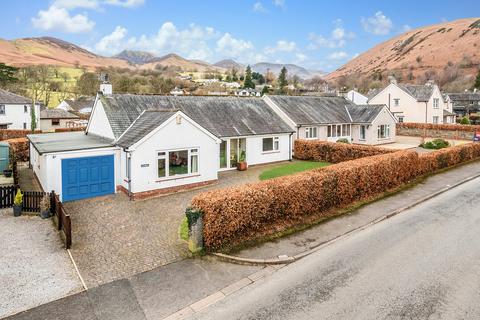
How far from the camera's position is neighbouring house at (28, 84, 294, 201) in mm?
18516

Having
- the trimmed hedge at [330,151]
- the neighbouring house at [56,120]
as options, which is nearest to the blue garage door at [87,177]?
the trimmed hedge at [330,151]

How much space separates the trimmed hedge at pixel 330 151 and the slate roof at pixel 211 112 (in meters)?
2.36

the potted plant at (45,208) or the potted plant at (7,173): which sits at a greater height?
the potted plant at (7,173)

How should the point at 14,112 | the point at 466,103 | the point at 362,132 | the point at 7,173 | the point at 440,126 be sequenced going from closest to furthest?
the point at 7,173 → the point at 362,132 → the point at 440,126 → the point at 14,112 → the point at 466,103

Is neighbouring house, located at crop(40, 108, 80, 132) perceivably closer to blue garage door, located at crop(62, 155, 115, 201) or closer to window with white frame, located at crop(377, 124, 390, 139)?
blue garage door, located at crop(62, 155, 115, 201)

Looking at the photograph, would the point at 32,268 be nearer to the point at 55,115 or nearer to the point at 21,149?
the point at 21,149

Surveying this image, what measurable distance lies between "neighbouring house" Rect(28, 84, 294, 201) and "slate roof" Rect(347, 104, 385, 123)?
18.2 meters

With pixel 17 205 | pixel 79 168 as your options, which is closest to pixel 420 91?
pixel 79 168

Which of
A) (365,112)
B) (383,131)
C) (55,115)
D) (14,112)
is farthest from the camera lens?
(55,115)

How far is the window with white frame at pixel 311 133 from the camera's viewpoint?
115 ft

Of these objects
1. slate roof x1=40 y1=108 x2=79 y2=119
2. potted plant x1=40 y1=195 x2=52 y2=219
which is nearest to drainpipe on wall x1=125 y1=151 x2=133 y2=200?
potted plant x1=40 y1=195 x2=52 y2=219

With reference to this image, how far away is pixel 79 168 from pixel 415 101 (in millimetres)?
53896

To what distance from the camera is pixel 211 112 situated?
2884 centimetres

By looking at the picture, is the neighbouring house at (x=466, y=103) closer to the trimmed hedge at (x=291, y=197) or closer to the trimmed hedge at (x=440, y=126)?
the trimmed hedge at (x=440, y=126)
